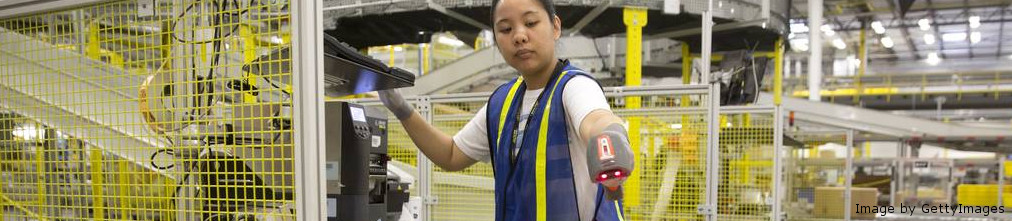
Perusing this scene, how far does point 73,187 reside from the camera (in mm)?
1826

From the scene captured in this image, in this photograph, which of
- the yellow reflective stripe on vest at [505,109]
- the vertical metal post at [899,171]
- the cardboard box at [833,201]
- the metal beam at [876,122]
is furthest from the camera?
the vertical metal post at [899,171]

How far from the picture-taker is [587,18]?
21.3 ft

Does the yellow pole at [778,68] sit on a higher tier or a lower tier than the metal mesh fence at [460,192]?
higher

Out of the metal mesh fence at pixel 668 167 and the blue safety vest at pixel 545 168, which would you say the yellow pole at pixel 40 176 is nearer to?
the blue safety vest at pixel 545 168

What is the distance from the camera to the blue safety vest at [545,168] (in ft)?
4.78

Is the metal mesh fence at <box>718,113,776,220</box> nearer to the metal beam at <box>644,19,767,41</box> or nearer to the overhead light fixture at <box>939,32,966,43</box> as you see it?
the metal beam at <box>644,19,767,41</box>

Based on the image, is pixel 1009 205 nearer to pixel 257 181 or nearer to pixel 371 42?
pixel 371 42

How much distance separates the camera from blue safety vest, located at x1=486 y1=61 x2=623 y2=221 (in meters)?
1.46

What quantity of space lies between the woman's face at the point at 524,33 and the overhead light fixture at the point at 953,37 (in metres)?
25.9

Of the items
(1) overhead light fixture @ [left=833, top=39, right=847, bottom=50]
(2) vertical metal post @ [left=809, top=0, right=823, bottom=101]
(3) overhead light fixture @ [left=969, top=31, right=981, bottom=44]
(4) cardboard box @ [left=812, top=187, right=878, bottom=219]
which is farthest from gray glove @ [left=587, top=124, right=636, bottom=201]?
(3) overhead light fixture @ [left=969, top=31, right=981, bottom=44]

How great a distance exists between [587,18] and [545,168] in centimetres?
519

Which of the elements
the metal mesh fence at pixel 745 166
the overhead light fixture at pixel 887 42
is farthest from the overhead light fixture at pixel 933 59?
the metal mesh fence at pixel 745 166

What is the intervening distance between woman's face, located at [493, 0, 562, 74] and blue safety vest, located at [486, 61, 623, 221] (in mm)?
71

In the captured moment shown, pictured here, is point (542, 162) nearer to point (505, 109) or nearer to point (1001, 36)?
point (505, 109)
